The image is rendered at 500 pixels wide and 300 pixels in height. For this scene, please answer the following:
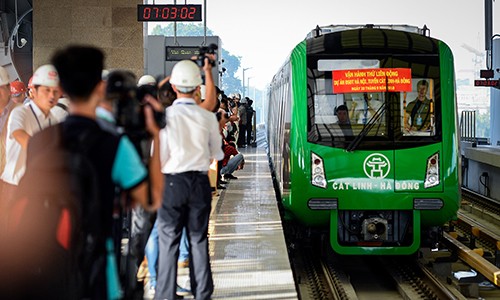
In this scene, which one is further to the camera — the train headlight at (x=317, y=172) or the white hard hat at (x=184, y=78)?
the train headlight at (x=317, y=172)

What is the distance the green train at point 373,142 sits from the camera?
10.2m

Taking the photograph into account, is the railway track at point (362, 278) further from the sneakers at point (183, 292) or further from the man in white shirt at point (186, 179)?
the man in white shirt at point (186, 179)

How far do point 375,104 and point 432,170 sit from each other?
0.98m

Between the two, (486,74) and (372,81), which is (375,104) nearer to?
(372,81)

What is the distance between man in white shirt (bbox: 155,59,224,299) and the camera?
20.9 feet

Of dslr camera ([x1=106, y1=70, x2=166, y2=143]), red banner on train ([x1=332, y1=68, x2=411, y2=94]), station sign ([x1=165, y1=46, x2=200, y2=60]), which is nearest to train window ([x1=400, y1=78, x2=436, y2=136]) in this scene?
red banner on train ([x1=332, y1=68, x2=411, y2=94])

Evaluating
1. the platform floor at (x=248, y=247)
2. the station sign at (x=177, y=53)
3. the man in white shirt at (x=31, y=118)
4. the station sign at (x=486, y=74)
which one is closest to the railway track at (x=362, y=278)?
the platform floor at (x=248, y=247)

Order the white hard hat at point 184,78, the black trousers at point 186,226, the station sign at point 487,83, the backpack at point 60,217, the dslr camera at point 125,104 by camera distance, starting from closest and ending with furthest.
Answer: the backpack at point 60,217 < the dslr camera at point 125,104 < the black trousers at point 186,226 < the white hard hat at point 184,78 < the station sign at point 487,83

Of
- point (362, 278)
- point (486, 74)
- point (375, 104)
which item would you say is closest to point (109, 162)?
point (375, 104)

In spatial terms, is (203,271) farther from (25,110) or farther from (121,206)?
(121,206)

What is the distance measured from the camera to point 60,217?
11.9 ft

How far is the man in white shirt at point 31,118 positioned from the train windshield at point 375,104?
4.38 meters

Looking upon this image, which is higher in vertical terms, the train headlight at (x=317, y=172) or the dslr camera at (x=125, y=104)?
the dslr camera at (x=125, y=104)

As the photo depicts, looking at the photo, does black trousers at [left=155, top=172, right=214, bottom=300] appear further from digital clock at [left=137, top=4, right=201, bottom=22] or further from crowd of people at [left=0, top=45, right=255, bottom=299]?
digital clock at [left=137, top=4, right=201, bottom=22]
